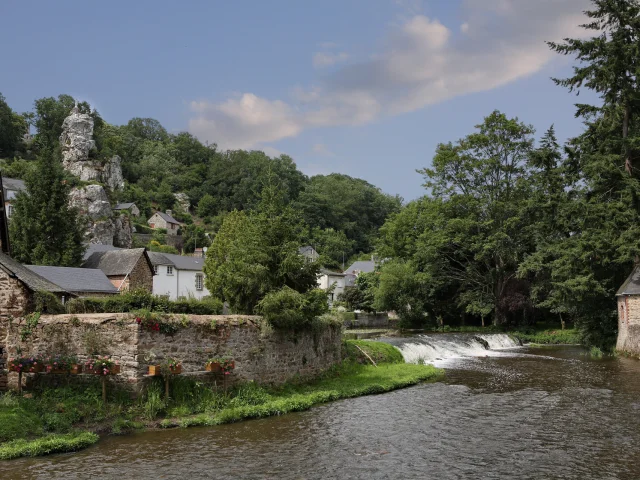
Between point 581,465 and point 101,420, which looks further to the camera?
point 101,420

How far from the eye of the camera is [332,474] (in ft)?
31.5

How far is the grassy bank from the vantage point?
36.8 ft

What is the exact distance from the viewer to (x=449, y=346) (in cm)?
3238

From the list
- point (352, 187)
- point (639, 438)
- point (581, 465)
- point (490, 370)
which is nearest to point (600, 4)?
point (490, 370)

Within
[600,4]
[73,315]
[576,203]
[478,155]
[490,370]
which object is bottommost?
[490,370]

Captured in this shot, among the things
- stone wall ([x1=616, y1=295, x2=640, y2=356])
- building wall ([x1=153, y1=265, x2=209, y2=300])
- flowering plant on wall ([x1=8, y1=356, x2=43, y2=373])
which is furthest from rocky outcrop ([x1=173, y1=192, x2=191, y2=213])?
flowering plant on wall ([x1=8, y1=356, x2=43, y2=373])

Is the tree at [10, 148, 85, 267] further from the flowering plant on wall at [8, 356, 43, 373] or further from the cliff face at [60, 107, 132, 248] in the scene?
the flowering plant on wall at [8, 356, 43, 373]

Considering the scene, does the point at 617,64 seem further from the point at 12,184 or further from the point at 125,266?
the point at 12,184

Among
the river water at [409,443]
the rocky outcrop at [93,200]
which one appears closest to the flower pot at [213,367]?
the river water at [409,443]

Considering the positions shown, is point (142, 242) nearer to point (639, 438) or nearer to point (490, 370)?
point (490, 370)

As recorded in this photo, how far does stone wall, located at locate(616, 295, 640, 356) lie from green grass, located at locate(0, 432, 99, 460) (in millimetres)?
26423

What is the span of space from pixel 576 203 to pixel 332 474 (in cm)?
2596

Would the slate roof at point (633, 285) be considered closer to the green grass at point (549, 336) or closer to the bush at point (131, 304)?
the green grass at point (549, 336)

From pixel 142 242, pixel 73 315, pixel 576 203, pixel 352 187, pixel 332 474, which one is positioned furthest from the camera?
pixel 352 187
